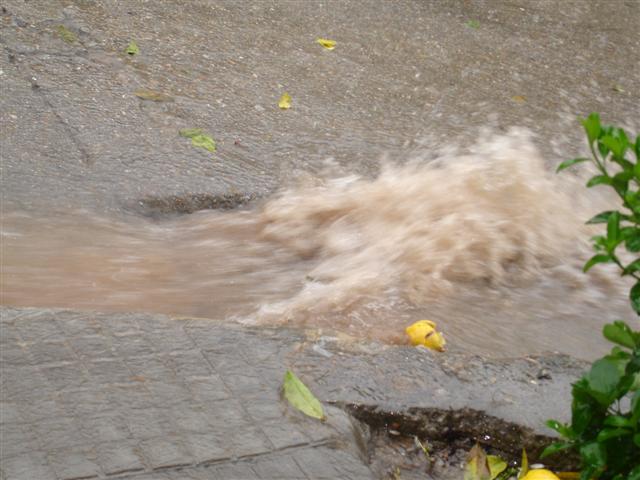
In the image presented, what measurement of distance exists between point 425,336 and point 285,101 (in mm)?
2011

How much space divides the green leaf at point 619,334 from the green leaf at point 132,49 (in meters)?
3.23

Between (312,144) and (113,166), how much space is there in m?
0.92

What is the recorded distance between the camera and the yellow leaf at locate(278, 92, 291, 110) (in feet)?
14.4

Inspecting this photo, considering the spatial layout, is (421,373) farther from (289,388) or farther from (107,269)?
(107,269)

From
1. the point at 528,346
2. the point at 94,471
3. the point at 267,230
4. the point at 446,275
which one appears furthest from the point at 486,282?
the point at 94,471

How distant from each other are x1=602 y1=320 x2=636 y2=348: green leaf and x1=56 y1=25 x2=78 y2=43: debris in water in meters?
3.37

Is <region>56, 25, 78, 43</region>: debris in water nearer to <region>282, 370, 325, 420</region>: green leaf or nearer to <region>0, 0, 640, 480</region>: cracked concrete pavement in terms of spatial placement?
<region>0, 0, 640, 480</region>: cracked concrete pavement

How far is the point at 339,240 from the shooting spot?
11.5 ft

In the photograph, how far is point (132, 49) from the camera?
452cm

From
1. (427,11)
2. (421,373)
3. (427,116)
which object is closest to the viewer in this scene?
(421,373)

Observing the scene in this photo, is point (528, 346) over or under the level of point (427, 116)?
under

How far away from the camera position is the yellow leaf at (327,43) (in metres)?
5.08

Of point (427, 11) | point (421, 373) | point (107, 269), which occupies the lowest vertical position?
point (107, 269)

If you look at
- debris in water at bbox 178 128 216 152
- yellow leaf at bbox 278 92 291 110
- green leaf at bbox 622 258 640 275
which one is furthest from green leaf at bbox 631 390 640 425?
yellow leaf at bbox 278 92 291 110
